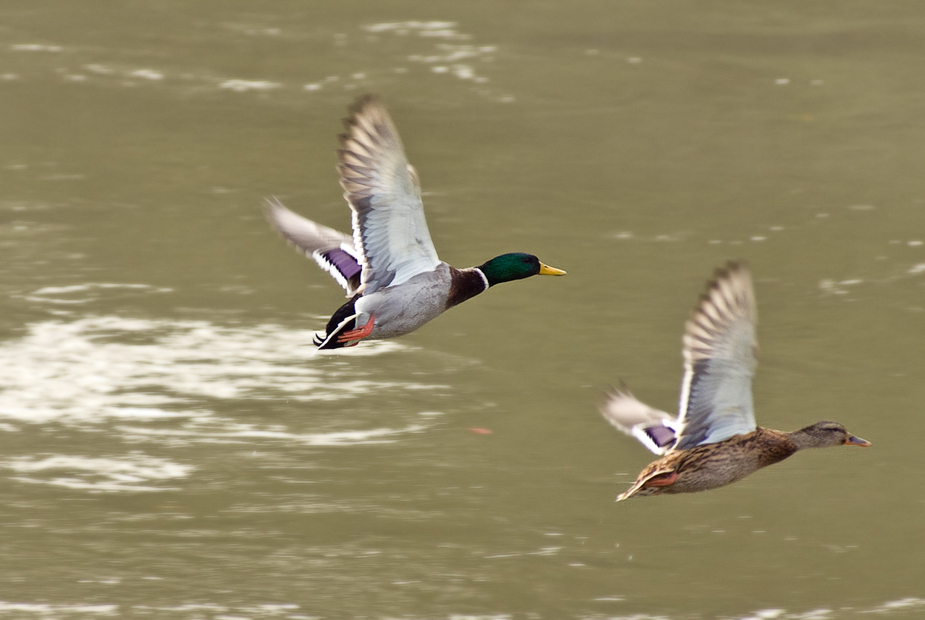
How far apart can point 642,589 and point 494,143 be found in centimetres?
577

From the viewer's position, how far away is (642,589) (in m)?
5.48

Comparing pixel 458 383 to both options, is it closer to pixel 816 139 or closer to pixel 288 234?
pixel 288 234

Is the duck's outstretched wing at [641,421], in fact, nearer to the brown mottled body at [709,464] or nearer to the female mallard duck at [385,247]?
the brown mottled body at [709,464]

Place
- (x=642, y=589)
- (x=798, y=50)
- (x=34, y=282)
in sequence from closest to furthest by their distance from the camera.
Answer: (x=642, y=589) < (x=34, y=282) < (x=798, y=50)

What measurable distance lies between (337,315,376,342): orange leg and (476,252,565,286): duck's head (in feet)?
2.32

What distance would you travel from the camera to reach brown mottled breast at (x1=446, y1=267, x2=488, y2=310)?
625cm

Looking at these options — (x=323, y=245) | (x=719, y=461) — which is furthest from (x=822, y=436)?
(x=323, y=245)

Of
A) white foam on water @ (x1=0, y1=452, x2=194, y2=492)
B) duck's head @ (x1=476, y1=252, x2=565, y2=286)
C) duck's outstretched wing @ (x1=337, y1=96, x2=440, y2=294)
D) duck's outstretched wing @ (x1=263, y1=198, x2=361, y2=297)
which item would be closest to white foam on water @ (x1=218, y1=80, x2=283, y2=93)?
duck's outstretched wing @ (x1=263, y1=198, x2=361, y2=297)

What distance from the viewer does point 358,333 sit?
6.08 m

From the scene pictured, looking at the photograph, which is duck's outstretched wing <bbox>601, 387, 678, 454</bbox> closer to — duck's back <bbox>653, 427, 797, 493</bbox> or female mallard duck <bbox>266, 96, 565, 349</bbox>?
duck's back <bbox>653, 427, 797, 493</bbox>

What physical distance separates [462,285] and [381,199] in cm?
62

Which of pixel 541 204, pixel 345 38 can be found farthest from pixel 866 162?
pixel 345 38

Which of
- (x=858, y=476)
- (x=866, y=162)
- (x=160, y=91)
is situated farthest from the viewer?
(x=160, y=91)

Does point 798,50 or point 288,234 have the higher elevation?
point 798,50
